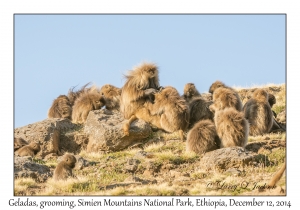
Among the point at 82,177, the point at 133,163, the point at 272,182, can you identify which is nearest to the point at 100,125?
the point at 133,163

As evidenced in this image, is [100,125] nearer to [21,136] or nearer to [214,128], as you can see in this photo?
[21,136]

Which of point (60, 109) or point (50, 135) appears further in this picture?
point (60, 109)

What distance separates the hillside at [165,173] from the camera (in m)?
13.9

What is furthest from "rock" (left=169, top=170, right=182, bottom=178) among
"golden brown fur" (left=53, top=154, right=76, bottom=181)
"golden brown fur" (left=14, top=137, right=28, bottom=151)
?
"golden brown fur" (left=14, top=137, right=28, bottom=151)

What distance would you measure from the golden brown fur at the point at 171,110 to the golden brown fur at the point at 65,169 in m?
4.71

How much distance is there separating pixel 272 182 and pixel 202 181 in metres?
1.85

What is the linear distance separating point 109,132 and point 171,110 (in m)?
1.88

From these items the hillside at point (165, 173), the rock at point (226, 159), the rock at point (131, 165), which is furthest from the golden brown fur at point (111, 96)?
the rock at point (226, 159)

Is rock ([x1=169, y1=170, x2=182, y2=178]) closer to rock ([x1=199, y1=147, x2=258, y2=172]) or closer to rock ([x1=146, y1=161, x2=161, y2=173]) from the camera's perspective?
rock ([x1=146, y1=161, x2=161, y2=173])

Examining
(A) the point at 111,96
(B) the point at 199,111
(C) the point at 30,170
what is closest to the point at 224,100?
(B) the point at 199,111

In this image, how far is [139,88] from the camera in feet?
67.6

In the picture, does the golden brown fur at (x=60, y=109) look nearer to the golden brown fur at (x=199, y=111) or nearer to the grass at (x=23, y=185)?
the golden brown fur at (x=199, y=111)

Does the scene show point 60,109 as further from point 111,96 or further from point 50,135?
point 50,135
